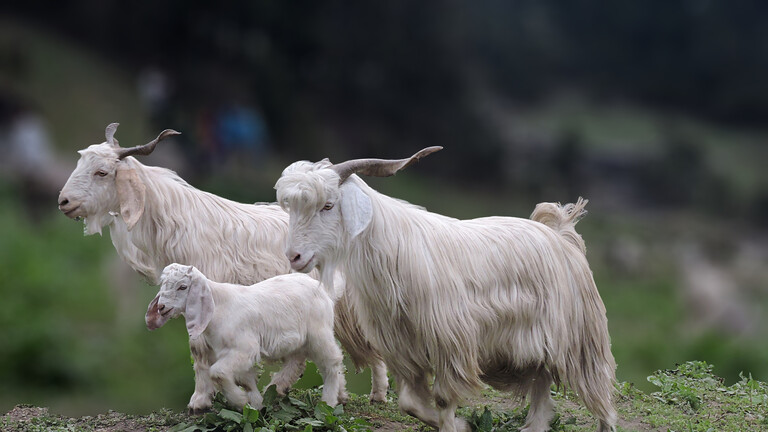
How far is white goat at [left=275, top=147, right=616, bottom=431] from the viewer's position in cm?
652

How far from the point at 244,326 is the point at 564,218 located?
8.53ft

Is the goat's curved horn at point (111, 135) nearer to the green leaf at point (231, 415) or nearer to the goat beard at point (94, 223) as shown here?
the goat beard at point (94, 223)

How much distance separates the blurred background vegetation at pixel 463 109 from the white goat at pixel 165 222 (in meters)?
11.7

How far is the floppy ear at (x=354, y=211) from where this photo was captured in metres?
6.50

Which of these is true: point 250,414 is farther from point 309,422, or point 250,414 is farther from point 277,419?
point 309,422

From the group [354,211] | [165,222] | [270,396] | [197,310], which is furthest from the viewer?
[165,222]

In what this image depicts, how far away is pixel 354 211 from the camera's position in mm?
6520

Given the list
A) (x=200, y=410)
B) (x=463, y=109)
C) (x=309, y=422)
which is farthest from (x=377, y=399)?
(x=463, y=109)

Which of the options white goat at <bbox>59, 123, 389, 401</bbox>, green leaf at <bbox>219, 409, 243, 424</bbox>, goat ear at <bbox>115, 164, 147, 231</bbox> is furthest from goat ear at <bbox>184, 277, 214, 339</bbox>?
goat ear at <bbox>115, 164, 147, 231</bbox>

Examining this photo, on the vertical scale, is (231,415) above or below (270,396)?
below

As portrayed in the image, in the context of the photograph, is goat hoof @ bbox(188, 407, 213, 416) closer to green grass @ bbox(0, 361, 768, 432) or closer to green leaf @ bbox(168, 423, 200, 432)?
green grass @ bbox(0, 361, 768, 432)

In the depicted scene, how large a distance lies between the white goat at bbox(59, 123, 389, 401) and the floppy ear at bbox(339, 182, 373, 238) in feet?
4.38

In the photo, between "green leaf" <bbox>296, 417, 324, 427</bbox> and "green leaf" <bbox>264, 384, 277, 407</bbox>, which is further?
"green leaf" <bbox>264, 384, 277, 407</bbox>

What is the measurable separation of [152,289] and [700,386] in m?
8.07
